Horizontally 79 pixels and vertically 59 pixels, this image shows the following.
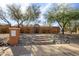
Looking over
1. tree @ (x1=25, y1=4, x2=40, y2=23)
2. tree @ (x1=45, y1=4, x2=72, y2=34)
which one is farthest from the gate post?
tree @ (x1=45, y1=4, x2=72, y2=34)

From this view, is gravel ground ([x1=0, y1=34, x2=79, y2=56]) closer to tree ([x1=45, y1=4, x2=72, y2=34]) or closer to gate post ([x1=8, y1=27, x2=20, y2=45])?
gate post ([x1=8, y1=27, x2=20, y2=45])

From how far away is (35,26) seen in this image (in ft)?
11.7

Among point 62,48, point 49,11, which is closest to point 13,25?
point 49,11

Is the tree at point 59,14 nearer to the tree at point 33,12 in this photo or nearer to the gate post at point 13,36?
the tree at point 33,12

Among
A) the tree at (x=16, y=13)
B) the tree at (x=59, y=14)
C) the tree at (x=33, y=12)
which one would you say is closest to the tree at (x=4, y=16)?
the tree at (x=16, y=13)

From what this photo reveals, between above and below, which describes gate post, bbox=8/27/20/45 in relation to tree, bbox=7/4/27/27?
below

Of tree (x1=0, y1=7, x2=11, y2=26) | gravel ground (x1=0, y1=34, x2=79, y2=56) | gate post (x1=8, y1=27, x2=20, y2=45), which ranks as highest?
tree (x1=0, y1=7, x2=11, y2=26)

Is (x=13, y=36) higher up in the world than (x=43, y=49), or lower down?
higher up

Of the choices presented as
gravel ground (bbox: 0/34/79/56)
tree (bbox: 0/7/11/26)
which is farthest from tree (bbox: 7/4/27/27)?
gravel ground (bbox: 0/34/79/56)

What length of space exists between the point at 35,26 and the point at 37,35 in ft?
0.48

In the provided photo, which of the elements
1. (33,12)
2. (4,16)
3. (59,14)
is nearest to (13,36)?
(4,16)

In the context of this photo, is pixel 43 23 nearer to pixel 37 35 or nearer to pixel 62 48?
pixel 37 35

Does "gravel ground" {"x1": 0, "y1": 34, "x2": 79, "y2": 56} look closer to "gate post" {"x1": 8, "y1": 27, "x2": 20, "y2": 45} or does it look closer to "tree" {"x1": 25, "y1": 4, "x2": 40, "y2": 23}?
"gate post" {"x1": 8, "y1": 27, "x2": 20, "y2": 45}

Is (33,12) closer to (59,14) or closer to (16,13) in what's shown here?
(16,13)
